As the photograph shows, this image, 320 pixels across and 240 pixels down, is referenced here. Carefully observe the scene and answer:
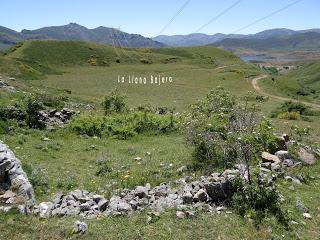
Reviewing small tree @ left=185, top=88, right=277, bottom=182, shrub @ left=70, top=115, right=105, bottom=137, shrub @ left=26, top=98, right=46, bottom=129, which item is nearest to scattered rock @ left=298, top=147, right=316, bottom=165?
small tree @ left=185, top=88, right=277, bottom=182

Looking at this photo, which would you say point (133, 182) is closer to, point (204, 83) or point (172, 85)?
point (172, 85)

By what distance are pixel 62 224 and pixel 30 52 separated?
107803mm

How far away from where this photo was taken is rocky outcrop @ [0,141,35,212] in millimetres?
14344

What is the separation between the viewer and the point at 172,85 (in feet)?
257

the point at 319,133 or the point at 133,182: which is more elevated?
the point at 133,182

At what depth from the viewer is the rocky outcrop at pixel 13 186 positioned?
1434 cm

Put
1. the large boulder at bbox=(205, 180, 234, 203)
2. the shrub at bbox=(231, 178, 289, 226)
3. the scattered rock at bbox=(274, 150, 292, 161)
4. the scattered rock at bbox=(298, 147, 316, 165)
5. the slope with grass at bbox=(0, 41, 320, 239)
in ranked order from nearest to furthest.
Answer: the slope with grass at bbox=(0, 41, 320, 239)
the shrub at bbox=(231, 178, 289, 226)
the large boulder at bbox=(205, 180, 234, 203)
the scattered rock at bbox=(274, 150, 292, 161)
the scattered rock at bbox=(298, 147, 316, 165)

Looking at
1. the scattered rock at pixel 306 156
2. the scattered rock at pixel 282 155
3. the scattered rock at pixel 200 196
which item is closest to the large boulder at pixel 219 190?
the scattered rock at pixel 200 196

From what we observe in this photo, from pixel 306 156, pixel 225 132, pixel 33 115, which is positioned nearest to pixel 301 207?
pixel 225 132

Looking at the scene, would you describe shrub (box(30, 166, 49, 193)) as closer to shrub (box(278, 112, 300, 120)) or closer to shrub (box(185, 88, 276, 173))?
shrub (box(185, 88, 276, 173))

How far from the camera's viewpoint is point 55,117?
1191 inches

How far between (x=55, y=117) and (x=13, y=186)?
15.3 metres

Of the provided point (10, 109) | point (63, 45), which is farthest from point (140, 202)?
point (63, 45)

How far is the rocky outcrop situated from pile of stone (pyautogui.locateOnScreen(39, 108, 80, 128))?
39.3ft
